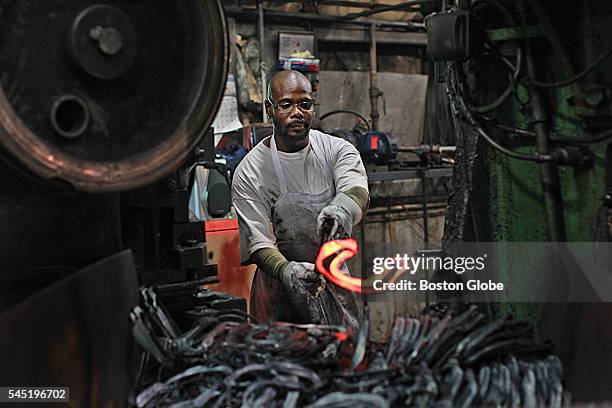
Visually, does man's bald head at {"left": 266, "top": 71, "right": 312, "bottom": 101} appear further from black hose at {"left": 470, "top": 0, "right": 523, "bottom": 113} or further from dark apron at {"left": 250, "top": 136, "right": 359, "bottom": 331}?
black hose at {"left": 470, "top": 0, "right": 523, "bottom": 113}

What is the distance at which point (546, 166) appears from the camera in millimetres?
2346

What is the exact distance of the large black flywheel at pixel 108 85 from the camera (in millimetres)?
1586

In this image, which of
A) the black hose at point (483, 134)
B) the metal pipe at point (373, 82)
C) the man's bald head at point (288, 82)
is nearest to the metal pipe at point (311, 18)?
the metal pipe at point (373, 82)

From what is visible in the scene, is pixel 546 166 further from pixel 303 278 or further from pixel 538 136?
pixel 303 278

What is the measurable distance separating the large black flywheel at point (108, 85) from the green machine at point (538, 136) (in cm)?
104

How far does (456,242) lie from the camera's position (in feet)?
8.92

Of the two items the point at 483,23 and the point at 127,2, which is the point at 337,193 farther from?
the point at 127,2

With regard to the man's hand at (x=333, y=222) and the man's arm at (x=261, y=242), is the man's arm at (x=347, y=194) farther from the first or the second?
the man's arm at (x=261, y=242)

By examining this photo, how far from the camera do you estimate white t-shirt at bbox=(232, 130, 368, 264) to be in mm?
2957

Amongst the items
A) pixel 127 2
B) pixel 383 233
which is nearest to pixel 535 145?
pixel 127 2

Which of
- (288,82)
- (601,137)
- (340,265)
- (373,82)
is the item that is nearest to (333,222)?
(340,265)

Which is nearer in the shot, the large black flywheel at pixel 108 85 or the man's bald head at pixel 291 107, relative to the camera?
the large black flywheel at pixel 108 85

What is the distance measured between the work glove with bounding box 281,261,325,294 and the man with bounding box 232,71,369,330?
9cm

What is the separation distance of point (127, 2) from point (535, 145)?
146cm
